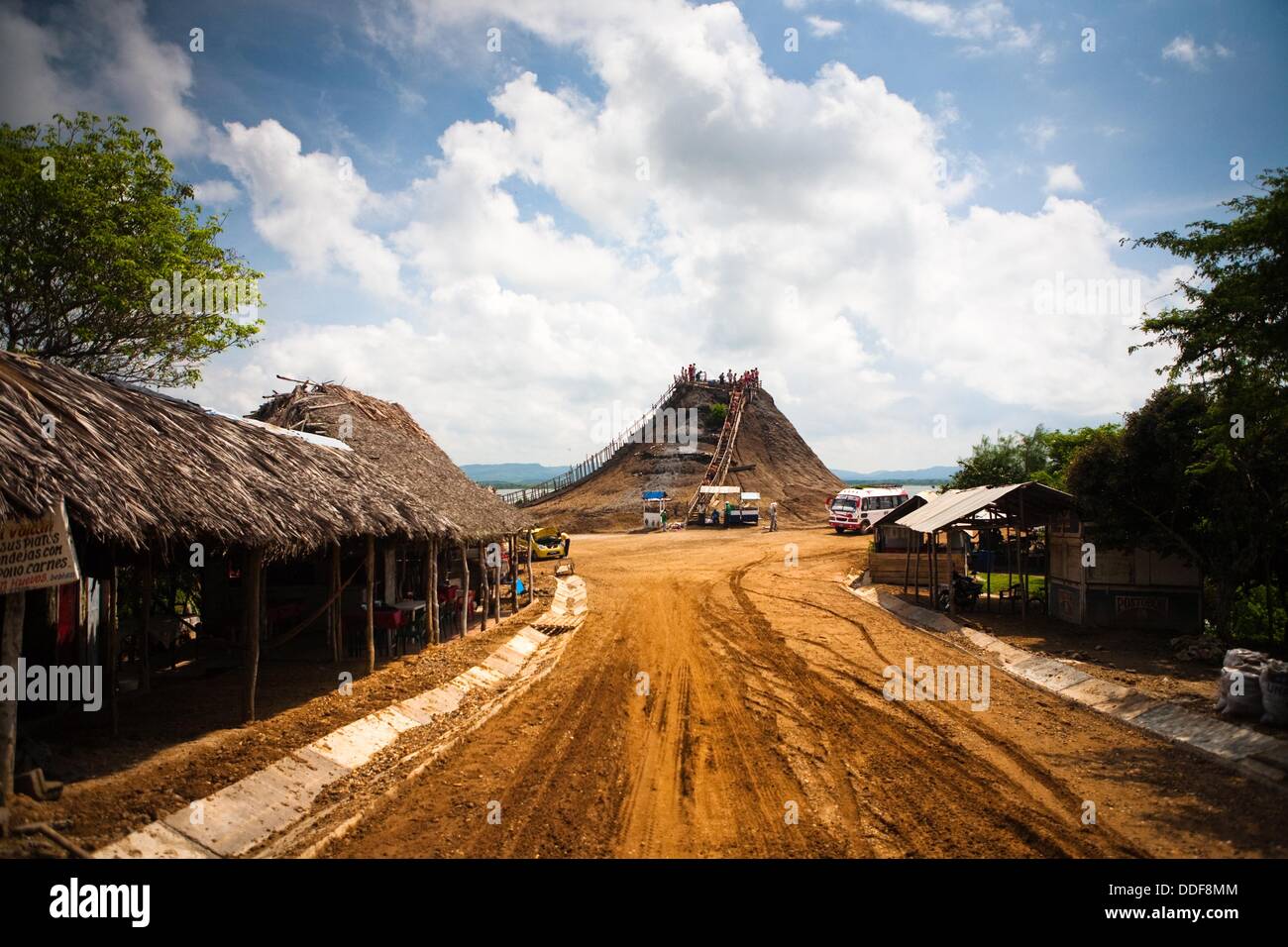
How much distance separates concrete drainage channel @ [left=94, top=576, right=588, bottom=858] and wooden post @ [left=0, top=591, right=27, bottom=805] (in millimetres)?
1277

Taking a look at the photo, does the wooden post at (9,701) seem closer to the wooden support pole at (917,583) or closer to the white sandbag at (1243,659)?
the white sandbag at (1243,659)

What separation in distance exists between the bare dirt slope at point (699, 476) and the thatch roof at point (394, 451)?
2834cm

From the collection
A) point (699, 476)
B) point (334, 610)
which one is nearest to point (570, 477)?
point (699, 476)

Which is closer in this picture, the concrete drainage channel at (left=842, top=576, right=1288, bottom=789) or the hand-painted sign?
the hand-painted sign

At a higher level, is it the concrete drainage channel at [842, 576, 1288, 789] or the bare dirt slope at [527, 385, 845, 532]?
the bare dirt slope at [527, 385, 845, 532]

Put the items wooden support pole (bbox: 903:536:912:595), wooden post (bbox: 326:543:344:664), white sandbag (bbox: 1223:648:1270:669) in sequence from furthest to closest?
wooden support pole (bbox: 903:536:912:595) < wooden post (bbox: 326:543:344:664) < white sandbag (bbox: 1223:648:1270:669)

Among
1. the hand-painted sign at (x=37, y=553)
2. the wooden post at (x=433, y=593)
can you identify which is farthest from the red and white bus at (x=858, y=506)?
the hand-painted sign at (x=37, y=553)

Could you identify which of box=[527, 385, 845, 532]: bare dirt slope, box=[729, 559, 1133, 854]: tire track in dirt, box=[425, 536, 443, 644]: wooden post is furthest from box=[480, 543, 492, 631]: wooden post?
box=[527, 385, 845, 532]: bare dirt slope

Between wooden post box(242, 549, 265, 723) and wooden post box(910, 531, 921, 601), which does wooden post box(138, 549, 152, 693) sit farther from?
wooden post box(910, 531, 921, 601)

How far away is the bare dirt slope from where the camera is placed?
172 ft

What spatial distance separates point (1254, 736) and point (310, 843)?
10.8m

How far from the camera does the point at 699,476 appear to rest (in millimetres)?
60094
